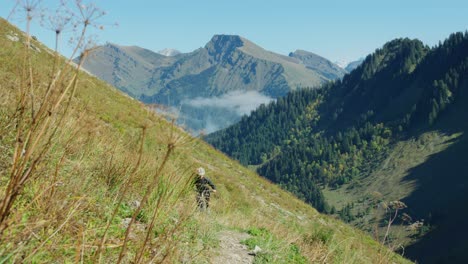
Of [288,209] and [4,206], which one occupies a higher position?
[4,206]

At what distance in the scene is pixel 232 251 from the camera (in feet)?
19.1

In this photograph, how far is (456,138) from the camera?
194250 millimetres

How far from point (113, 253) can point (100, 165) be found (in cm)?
253

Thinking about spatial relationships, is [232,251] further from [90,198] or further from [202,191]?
[90,198]

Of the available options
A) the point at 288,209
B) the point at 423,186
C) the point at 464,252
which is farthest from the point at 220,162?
the point at 423,186

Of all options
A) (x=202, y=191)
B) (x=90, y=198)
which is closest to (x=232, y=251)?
(x=202, y=191)

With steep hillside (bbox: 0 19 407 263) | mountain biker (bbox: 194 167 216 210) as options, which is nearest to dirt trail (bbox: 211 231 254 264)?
steep hillside (bbox: 0 19 407 263)

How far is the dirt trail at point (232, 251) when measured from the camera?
5434mm

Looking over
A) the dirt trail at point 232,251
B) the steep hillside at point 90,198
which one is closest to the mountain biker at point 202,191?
the steep hillside at point 90,198

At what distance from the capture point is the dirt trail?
543 centimetres

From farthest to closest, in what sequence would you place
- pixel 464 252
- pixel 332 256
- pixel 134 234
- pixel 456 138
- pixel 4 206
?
1. pixel 456 138
2. pixel 464 252
3. pixel 332 256
4. pixel 134 234
5. pixel 4 206

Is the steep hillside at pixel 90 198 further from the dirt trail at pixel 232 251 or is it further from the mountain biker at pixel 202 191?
the mountain biker at pixel 202 191

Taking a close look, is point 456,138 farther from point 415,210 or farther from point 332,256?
point 332,256

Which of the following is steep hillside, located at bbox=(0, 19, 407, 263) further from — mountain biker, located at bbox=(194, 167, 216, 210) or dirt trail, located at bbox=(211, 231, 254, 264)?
mountain biker, located at bbox=(194, 167, 216, 210)
